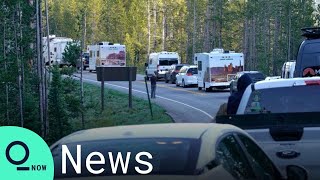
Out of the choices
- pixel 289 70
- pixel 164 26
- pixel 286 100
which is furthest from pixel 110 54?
pixel 286 100

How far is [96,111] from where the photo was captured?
31.9 metres

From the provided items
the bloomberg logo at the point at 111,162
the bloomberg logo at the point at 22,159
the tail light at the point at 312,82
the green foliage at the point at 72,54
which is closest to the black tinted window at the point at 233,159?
the bloomberg logo at the point at 111,162

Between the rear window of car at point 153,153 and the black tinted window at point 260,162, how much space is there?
111 centimetres

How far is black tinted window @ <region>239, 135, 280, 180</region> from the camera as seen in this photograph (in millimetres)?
5883

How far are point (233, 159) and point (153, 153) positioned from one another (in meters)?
0.77

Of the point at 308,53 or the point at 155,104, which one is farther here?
the point at 155,104

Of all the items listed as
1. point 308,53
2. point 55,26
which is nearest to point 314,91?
point 308,53

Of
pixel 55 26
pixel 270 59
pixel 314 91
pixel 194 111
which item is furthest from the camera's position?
pixel 55 26

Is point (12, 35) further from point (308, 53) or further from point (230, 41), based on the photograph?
point (230, 41)

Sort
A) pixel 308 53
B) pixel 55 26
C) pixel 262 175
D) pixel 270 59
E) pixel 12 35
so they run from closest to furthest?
pixel 262 175 → pixel 308 53 → pixel 12 35 → pixel 270 59 → pixel 55 26

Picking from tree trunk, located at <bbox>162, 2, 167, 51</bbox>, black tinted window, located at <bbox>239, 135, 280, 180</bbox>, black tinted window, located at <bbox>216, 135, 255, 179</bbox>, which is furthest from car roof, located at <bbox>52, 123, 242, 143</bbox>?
tree trunk, located at <bbox>162, 2, 167, 51</bbox>

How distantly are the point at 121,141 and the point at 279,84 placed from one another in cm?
403

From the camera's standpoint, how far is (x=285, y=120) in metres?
7.99

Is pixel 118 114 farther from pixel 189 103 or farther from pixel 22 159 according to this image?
pixel 22 159
